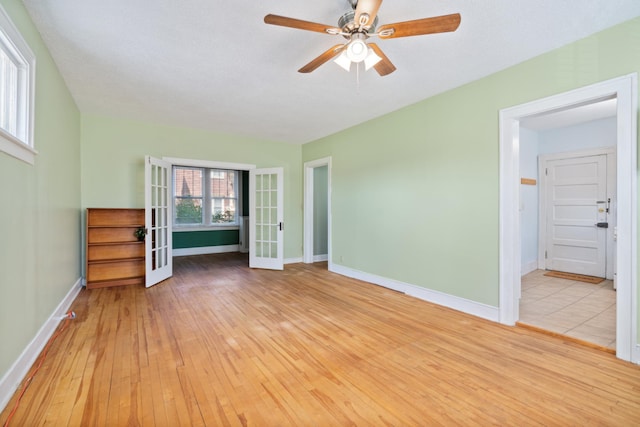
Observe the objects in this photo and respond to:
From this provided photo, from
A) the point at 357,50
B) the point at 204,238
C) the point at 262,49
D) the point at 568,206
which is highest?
the point at 262,49

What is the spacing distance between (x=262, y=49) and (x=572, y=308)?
4.44 meters

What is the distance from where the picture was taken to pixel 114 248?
4.48 metres

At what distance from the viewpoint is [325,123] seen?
15.9 ft

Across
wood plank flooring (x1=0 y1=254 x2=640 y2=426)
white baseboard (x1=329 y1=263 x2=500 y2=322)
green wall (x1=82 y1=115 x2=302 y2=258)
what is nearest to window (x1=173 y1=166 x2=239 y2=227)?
green wall (x1=82 y1=115 x2=302 y2=258)

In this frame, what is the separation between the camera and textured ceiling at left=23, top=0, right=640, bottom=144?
2.07 metres

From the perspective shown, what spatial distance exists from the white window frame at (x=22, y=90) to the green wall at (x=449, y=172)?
387cm

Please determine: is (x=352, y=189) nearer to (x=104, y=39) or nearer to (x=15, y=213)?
(x=104, y=39)

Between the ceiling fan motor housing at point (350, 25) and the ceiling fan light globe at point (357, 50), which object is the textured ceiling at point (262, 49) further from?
the ceiling fan light globe at point (357, 50)

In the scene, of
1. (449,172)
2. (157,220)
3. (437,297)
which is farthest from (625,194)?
(157,220)

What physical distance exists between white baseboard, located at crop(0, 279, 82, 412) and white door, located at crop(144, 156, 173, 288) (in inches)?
51.0

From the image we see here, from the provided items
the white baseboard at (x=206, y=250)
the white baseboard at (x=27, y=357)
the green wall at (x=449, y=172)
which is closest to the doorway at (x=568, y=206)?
the green wall at (x=449, y=172)

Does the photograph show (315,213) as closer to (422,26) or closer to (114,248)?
(114,248)

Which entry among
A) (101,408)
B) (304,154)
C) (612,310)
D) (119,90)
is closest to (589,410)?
(612,310)

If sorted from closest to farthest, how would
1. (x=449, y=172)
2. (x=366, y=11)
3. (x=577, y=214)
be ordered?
(x=366, y=11)
(x=449, y=172)
(x=577, y=214)
